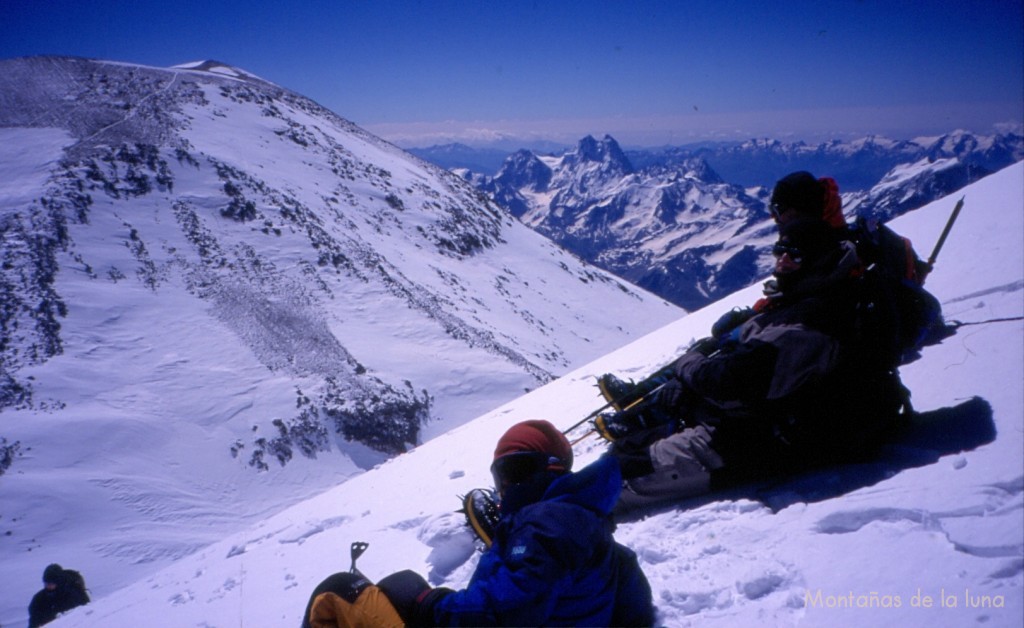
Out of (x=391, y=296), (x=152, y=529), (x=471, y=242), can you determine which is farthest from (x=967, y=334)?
(x=471, y=242)

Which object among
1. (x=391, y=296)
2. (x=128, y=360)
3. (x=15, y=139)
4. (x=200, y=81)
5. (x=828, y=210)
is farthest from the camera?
(x=200, y=81)

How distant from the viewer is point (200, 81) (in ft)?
216

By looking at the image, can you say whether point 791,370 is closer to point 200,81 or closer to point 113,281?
point 113,281

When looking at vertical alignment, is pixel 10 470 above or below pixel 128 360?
below

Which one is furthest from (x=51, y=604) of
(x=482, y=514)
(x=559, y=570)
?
(x=559, y=570)

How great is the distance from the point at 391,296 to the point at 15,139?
125 feet

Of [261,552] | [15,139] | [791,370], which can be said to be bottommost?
[261,552]

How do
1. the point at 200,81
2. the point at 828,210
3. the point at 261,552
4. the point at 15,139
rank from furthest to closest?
the point at 200,81 → the point at 15,139 → the point at 261,552 → the point at 828,210

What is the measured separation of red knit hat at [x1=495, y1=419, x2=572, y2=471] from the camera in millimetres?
3041

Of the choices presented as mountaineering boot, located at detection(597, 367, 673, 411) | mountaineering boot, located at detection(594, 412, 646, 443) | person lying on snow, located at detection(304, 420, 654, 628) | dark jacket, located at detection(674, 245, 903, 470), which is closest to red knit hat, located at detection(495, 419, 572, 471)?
person lying on snow, located at detection(304, 420, 654, 628)

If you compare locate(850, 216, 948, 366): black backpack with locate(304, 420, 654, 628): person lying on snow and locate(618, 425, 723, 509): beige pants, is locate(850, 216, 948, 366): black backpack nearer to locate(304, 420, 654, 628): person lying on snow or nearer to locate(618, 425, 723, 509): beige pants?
locate(618, 425, 723, 509): beige pants

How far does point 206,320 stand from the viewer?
30.5 m

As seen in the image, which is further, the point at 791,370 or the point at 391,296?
the point at 391,296

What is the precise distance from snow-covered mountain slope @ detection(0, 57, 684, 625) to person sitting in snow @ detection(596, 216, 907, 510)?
18.7m
